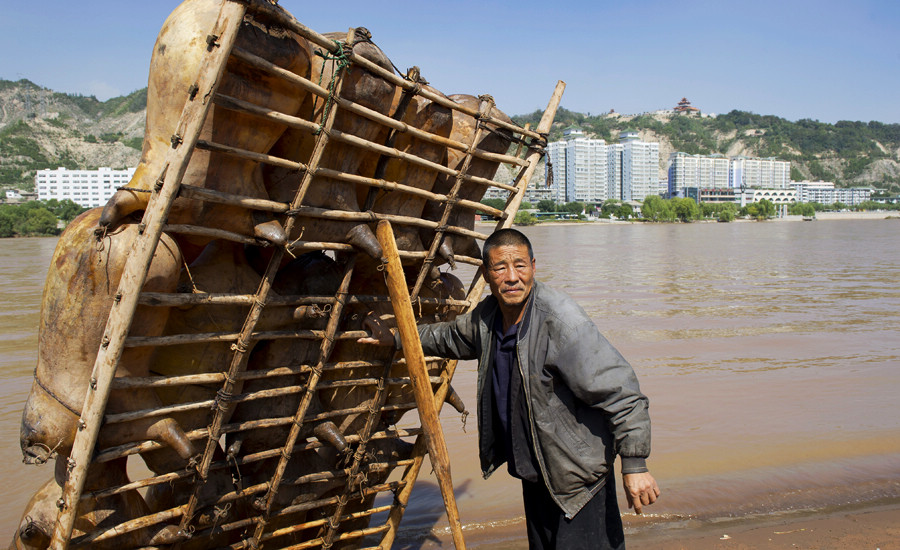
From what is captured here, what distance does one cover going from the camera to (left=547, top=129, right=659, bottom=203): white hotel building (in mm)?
131500

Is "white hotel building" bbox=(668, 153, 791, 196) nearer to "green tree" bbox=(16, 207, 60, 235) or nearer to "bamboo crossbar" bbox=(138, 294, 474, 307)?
"green tree" bbox=(16, 207, 60, 235)

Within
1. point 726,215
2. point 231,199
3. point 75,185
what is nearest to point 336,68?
point 231,199

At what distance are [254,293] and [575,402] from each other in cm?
131

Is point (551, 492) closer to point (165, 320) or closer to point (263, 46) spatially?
point (165, 320)

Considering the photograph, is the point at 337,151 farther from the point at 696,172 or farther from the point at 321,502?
the point at 696,172

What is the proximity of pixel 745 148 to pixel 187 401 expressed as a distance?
683 feet

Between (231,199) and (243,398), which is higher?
(231,199)

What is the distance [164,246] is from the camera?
222 centimetres

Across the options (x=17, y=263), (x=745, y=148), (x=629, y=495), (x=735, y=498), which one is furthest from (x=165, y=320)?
(x=745, y=148)

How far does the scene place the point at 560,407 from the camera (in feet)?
7.46

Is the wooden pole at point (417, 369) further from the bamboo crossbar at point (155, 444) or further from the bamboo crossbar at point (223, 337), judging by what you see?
the bamboo crossbar at point (155, 444)

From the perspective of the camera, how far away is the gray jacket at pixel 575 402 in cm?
216

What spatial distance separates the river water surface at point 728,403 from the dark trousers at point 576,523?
6.14 feet

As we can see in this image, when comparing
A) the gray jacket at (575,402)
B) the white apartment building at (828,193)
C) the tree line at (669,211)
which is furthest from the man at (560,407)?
the white apartment building at (828,193)
